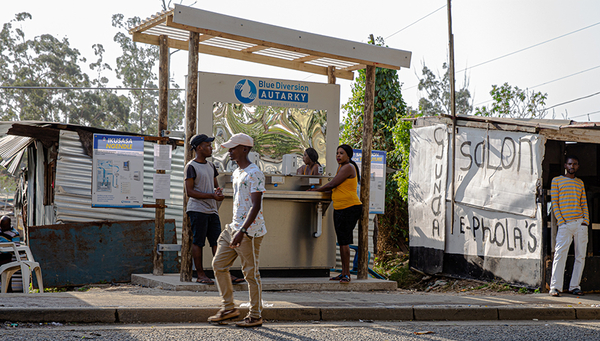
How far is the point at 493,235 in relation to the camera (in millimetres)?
9734

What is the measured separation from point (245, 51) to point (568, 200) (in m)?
5.32

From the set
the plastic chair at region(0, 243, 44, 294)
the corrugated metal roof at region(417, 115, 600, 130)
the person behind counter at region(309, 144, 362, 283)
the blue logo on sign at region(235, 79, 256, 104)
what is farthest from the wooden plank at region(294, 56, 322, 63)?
the plastic chair at region(0, 243, 44, 294)

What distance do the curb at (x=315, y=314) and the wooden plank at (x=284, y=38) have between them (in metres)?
3.52

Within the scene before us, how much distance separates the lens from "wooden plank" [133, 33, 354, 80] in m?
8.45

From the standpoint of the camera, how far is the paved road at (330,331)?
488 centimetres

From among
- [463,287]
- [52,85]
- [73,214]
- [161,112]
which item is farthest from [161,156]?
[52,85]

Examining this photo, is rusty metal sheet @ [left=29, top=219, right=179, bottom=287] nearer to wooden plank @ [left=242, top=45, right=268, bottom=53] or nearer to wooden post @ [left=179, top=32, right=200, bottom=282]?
wooden post @ [left=179, top=32, right=200, bottom=282]

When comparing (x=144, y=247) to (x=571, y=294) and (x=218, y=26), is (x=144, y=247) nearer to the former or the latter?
(x=218, y=26)

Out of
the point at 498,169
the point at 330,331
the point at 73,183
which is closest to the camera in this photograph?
the point at 330,331

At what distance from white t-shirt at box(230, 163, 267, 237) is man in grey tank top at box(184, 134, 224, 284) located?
1.90m

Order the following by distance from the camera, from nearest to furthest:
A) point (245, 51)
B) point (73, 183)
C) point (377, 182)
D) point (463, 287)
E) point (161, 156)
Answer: point (161, 156) → point (245, 51) → point (463, 287) → point (377, 182) → point (73, 183)

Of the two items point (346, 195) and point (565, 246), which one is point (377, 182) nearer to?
point (346, 195)

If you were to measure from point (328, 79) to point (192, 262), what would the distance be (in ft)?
13.0

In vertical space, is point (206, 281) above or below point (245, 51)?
below
